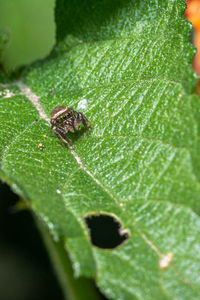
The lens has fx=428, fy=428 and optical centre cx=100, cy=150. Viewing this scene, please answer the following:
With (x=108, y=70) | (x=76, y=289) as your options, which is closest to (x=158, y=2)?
(x=108, y=70)

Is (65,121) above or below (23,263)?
above

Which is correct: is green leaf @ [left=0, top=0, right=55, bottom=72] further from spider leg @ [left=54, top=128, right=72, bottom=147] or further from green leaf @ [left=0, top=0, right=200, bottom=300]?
spider leg @ [left=54, top=128, right=72, bottom=147]

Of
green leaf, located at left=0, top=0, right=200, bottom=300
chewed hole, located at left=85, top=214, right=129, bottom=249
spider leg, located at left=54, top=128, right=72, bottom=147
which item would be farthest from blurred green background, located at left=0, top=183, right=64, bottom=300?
chewed hole, located at left=85, top=214, right=129, bottom=249

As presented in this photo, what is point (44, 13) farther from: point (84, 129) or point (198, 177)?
point (198, 177)

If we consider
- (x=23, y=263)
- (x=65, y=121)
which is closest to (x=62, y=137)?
(x=65, y=121)

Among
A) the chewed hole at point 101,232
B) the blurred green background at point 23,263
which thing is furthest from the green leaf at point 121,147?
the blurred green background at point 23,263

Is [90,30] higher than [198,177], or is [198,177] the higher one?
[90,30]

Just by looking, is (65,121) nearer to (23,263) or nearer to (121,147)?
(121,147)
